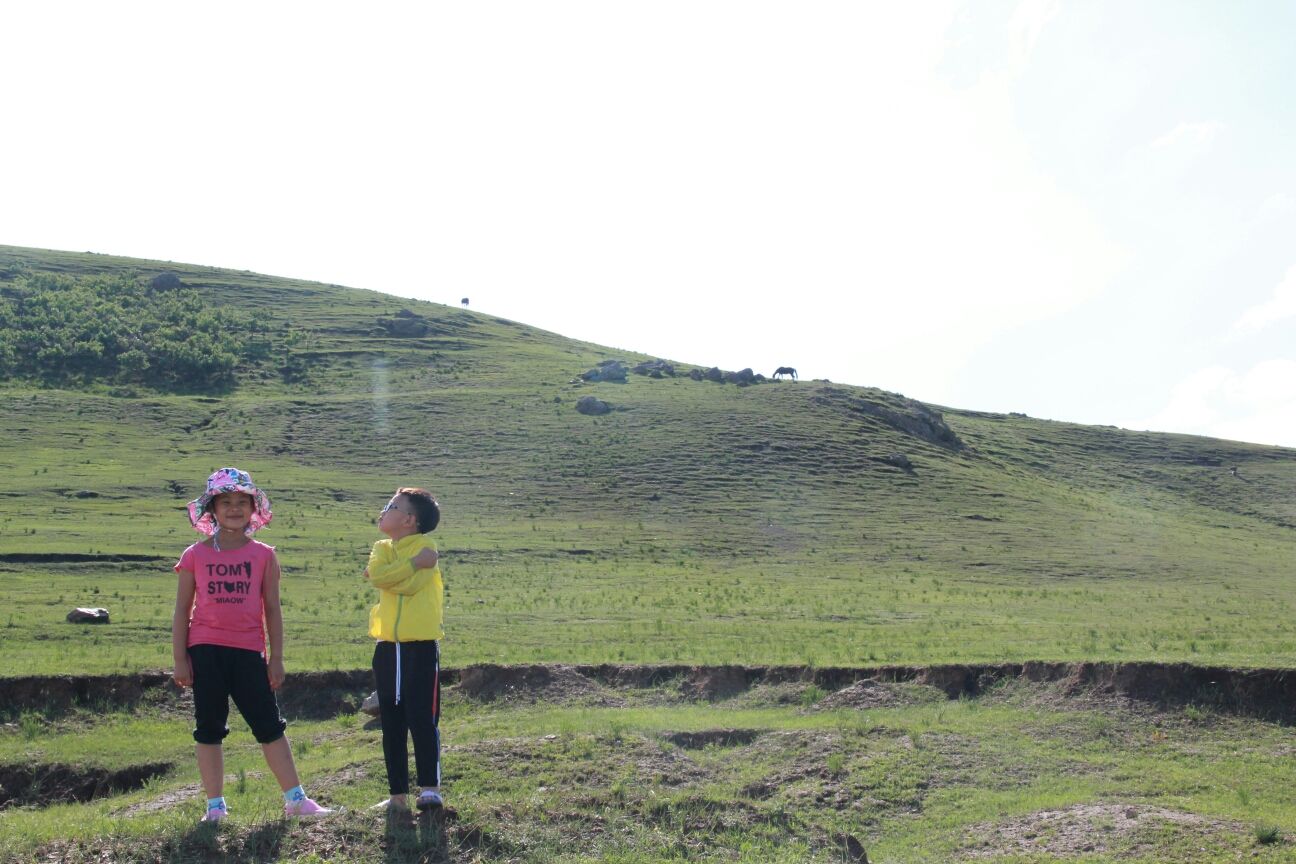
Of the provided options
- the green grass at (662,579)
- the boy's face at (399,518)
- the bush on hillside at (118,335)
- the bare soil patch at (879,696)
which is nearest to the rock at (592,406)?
the green grass at (662,579)

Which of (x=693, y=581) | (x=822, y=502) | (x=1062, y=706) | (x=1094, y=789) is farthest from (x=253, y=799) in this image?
(x=822, y=502)

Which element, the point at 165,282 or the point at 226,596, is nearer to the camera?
the point at 226,596

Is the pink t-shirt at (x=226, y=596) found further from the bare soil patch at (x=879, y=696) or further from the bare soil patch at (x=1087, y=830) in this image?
the bare soil patch at (x=879, y=696)

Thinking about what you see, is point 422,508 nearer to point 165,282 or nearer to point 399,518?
point 399,518

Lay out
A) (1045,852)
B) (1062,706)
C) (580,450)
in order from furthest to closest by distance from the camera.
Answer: (580,450), (1062,706), (1045,852)

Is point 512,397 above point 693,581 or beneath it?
above

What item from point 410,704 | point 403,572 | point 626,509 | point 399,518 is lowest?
point 626,509

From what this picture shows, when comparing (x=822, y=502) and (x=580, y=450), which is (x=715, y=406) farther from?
(x=822, y=502)

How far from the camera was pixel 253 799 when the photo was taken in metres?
9.66

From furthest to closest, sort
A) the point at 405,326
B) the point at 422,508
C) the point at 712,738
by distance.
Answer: the point at 405,326
the point at 712,738
the point at 422,508

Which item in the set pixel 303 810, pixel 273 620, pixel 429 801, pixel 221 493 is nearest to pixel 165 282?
pixel 221 493

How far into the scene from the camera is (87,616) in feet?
80.1

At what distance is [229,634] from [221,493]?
101 centimetres

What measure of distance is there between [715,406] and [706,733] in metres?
62.9
